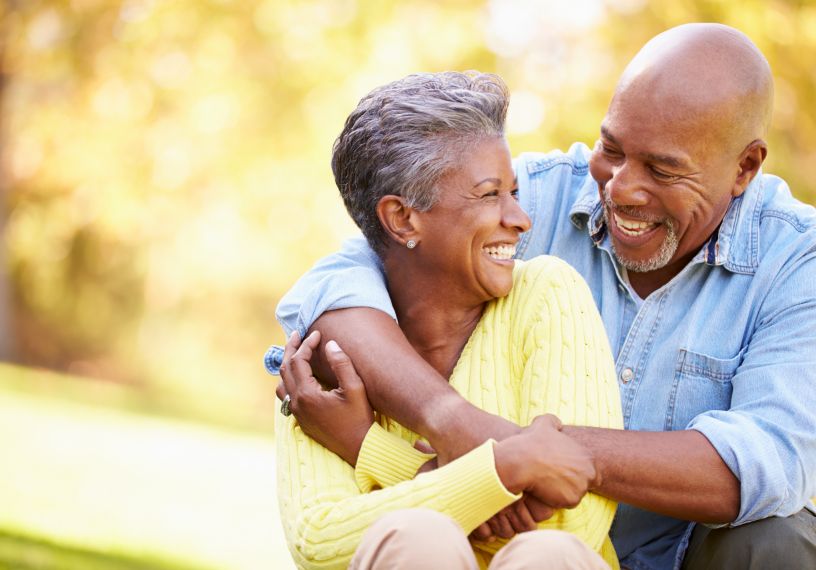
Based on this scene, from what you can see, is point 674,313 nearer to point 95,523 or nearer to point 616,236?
point 616,236

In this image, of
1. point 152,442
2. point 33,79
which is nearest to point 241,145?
point 33,79

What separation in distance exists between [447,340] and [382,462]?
1.50 ft

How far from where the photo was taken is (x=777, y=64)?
1033 cm

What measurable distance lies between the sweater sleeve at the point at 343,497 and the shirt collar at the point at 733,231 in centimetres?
121

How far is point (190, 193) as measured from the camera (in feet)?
58.6

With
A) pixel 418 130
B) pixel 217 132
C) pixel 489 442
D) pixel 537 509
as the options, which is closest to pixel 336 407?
pixel 489 442

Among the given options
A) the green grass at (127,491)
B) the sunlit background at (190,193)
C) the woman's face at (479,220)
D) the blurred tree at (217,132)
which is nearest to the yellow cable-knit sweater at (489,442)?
the woman's face at (479,220)

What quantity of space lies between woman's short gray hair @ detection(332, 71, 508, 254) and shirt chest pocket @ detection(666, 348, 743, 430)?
0.92m

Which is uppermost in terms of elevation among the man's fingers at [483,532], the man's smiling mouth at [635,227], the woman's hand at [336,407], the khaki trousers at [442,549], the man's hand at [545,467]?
the man's smiling mouth at [635,227]

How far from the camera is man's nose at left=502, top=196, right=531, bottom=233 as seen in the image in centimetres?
295

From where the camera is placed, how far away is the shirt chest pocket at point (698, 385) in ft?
10.5

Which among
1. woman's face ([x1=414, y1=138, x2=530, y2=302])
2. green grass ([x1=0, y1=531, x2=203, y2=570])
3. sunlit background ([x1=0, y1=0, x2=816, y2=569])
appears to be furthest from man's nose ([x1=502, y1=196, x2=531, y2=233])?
sunlit background ([x1=0, y1=0, x2=816, y2=569])

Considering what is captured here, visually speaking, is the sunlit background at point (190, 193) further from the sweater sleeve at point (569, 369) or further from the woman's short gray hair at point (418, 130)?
the sweater sleeve at point (569, 369)

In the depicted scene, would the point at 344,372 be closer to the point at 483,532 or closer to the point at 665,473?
the point at 483,532
